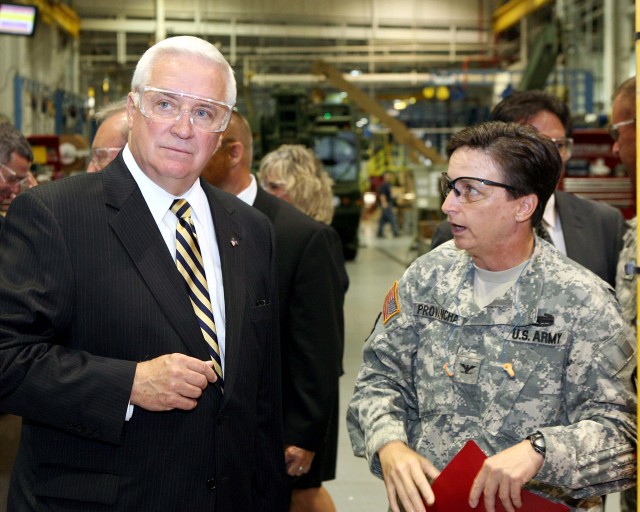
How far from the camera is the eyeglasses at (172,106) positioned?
1.90 m

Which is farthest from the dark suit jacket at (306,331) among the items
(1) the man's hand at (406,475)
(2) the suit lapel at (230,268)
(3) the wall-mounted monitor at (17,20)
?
(3) the wall-mounted monitor at (17,20)

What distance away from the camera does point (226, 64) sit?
2.01 meters

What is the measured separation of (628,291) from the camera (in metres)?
2.55

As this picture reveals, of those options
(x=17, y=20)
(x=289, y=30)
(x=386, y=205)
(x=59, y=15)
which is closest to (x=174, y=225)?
(x=17, y=20)

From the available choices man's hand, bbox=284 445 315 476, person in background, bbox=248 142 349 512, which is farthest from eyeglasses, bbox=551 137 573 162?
man's hand, bbox=284 445 315 476

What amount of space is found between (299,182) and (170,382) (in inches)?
89.8

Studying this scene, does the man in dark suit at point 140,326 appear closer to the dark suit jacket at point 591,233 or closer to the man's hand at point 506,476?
the man's hand at point 506,476

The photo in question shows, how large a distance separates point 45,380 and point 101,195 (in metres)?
0.42

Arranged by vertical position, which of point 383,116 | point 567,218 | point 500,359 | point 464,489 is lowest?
point 464,489

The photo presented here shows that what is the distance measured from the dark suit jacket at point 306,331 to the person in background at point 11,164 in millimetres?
1005

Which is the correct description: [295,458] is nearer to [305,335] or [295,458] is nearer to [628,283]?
[305,335]

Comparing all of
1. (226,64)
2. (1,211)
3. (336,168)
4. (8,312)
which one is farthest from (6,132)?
(336,168)

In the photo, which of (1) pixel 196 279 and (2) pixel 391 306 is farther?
(2) pixel 391 306

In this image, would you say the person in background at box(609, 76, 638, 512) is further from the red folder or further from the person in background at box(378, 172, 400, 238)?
the person in background at box(378, 172, 400, 238)
